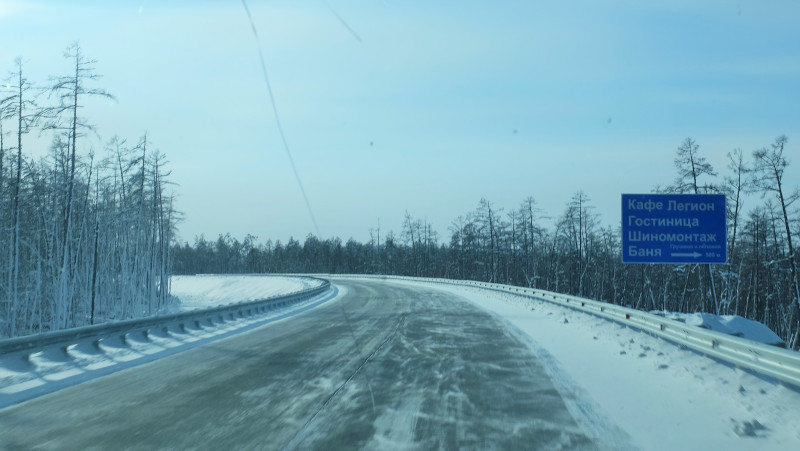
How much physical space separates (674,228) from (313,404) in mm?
12888

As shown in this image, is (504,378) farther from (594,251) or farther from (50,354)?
(594,251)

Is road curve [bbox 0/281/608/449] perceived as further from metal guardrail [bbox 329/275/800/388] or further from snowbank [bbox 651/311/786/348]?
snowbank [bbox 651/311/786/348]

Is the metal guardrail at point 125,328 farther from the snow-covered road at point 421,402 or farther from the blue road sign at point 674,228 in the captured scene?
the blue road sign at point 674,228

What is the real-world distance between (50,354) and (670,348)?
11.9 metres

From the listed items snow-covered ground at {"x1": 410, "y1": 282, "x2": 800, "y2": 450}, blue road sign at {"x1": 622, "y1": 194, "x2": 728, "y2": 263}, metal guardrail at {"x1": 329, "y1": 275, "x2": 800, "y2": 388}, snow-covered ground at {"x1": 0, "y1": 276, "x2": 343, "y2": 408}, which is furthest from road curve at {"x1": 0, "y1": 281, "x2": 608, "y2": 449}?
blue road sign at {"x1": 622, "y1": 194, "x2": 728, "y2": 263}

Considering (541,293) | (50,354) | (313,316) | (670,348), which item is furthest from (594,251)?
(50,354)

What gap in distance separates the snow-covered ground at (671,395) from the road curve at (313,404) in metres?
0.61

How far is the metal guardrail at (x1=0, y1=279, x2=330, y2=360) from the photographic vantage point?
32.1ft

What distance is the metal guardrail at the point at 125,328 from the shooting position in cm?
979

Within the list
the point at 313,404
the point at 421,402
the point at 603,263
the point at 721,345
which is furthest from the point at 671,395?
the point at 603,263

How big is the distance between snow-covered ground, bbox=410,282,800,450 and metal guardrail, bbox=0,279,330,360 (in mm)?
8813

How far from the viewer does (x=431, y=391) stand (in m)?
8.66

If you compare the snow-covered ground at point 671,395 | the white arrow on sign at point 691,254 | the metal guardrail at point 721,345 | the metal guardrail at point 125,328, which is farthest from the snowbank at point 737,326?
the metal guardrail at point 125,328

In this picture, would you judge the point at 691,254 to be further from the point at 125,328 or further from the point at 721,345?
the point at 125,328
